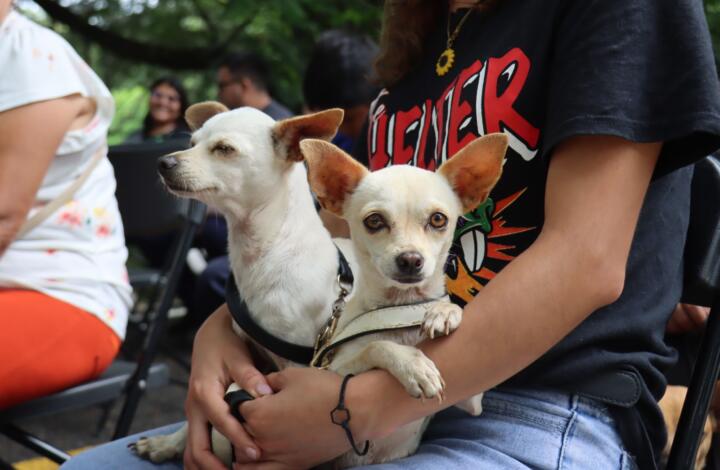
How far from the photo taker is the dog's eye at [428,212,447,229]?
989 millimetres

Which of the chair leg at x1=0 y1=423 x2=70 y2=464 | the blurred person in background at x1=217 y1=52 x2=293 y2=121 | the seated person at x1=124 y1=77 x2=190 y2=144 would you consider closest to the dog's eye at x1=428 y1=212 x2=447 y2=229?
the chair leg at x1=0 y1=423 x2=70 y2=464

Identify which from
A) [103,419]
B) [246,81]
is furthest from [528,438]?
[246,81]

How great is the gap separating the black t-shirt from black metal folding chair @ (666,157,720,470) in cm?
4

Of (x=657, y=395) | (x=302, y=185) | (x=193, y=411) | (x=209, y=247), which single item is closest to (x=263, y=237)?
(x=302, y=185)

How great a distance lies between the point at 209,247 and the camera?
14.0ft

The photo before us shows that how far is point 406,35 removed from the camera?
1.34 meters

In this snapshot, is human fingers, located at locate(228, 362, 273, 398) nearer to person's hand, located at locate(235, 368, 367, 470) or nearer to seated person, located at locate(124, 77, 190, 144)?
person's hand, located at locate(235, 368, 367, 470)

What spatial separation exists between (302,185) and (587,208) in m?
0.55

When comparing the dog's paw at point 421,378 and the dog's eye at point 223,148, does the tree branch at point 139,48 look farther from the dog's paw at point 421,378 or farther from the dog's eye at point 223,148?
the dog's paw at point 421,378

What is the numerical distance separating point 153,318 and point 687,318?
1427mm

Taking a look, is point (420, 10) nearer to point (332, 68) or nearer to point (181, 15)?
point (332, 68)

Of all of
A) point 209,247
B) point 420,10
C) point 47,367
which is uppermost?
point 420,10

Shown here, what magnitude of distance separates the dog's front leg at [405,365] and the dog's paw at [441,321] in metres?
0.03

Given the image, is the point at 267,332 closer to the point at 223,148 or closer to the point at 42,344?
the point at 223,148
